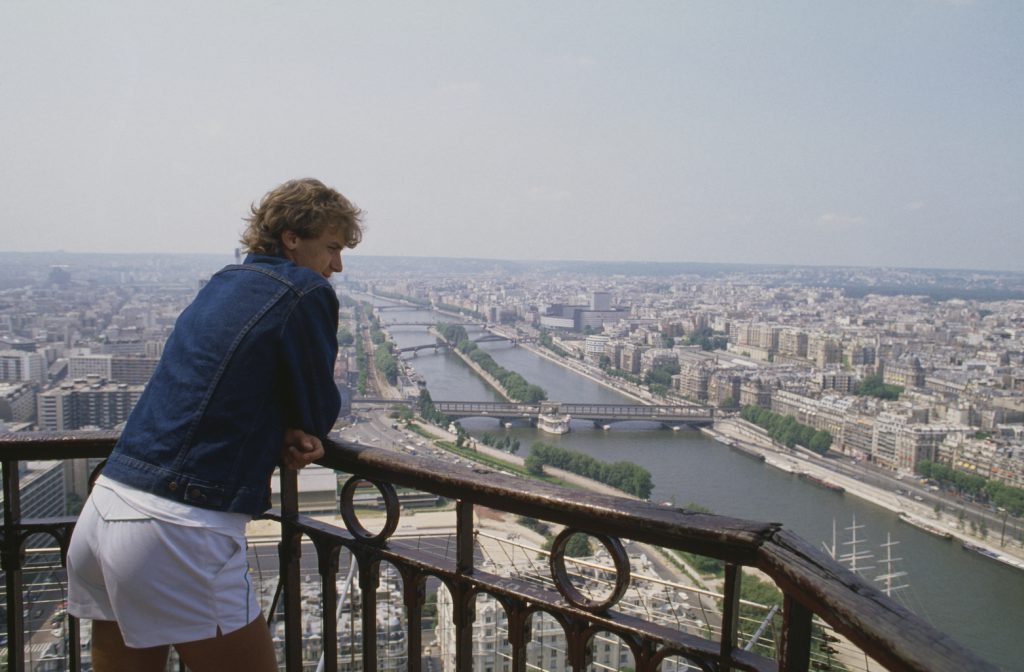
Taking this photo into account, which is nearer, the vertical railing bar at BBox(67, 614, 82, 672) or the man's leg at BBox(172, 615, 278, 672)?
the man's leg at BBox(172, 615, 278, 672)

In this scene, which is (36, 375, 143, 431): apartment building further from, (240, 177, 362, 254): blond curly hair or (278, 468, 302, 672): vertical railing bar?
(240, 177, 362, 254): blond curly hair

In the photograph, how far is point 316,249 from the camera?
2.37 feet

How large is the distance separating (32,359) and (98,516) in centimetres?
1399

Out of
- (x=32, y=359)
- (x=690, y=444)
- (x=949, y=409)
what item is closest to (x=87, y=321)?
(x=32, y=359)

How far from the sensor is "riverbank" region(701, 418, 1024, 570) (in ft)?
30.6

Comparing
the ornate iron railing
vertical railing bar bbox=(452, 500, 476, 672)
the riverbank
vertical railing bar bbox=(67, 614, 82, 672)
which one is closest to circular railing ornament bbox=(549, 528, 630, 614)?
the ornate iron railing

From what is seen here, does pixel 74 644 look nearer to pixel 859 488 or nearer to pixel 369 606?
pixel 369 606

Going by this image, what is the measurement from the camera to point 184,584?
604 millimetres

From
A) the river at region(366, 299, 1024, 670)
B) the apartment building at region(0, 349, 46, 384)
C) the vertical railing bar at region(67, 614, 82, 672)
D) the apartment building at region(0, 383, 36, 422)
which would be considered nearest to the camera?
the vertical railing bar at region(67, 614, 82, 672)

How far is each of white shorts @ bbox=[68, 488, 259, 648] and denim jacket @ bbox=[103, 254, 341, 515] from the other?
0.08 feet

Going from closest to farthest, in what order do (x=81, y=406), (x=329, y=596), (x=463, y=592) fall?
(x=463, y=592)
(x=329, y=596)
(x=81, y=406)

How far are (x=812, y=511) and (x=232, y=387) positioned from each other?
1100cm

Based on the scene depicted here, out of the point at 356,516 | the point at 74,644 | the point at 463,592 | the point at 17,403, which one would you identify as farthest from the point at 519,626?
the point at 17,403

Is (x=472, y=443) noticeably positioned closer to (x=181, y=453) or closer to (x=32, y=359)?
(x=32, y=359)
